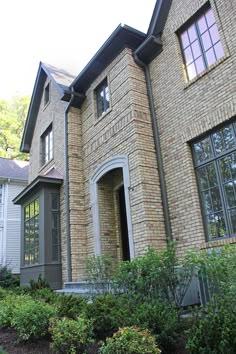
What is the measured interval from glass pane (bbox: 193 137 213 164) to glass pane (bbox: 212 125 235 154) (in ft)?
0.63

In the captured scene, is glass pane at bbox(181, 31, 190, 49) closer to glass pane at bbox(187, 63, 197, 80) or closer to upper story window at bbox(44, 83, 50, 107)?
glass pane at bbox(187, 63, 197, 80)

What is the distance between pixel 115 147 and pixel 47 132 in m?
6.06

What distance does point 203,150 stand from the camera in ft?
23.1

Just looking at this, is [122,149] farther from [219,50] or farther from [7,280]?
[7,280]

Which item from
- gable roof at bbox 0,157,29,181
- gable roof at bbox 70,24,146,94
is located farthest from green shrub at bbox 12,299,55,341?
gable roof at bbox 0,157,29,181

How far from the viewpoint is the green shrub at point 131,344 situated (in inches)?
131

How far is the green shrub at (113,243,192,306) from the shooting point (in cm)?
500

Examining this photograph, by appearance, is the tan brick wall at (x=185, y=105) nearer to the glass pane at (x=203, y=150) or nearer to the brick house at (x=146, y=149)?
the brick house at (x=146, y=149)

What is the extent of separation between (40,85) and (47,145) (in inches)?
121

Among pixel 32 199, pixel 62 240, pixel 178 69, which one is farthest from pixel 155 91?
pixel 32 199

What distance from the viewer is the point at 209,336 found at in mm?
3201

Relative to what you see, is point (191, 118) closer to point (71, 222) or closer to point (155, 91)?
point (155, 91)

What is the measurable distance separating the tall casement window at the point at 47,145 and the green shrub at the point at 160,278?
9.01 meters

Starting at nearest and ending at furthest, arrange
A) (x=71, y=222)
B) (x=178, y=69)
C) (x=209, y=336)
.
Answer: (x=209, y=336) → (x=178, y=69) → (x=71, y=222)
